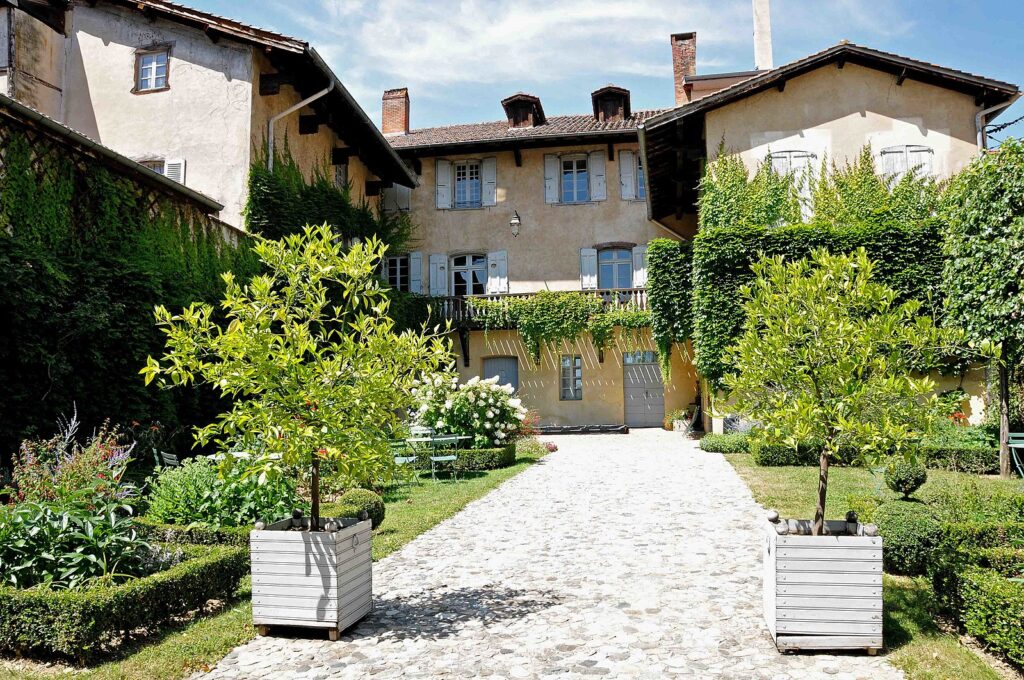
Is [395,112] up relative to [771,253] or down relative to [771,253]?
up

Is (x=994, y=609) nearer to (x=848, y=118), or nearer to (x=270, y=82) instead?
(x=848, y=118)

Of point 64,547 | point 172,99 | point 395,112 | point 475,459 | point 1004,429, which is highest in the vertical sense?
point 395,112

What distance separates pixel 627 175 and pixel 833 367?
747 inches

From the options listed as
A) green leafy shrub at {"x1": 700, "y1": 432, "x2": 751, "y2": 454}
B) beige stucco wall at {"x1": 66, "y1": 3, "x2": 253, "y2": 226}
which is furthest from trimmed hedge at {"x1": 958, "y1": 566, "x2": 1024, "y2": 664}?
beige stucco wall at {"x1": 66, "y1": 3, "x2": 253, "y2": 226}

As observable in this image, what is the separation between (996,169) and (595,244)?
1277cm

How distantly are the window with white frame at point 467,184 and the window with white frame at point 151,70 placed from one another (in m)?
9.95

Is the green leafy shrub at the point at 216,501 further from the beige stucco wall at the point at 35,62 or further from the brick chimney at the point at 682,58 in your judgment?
the brick chimney at the point at 682,58

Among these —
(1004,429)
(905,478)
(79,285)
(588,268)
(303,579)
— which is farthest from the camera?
(588,268)

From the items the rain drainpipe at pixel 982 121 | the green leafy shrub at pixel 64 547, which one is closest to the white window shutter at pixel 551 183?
the rain drainpipe at pixel 982 121

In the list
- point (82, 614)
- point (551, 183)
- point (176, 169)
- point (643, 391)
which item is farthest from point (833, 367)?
point (551, 183)

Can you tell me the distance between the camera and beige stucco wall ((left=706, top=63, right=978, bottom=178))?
667 inches

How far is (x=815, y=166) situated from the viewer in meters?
17.0

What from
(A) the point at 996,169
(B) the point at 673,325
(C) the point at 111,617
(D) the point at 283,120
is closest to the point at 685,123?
(B) the point at 673,325

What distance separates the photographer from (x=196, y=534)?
6664mm
